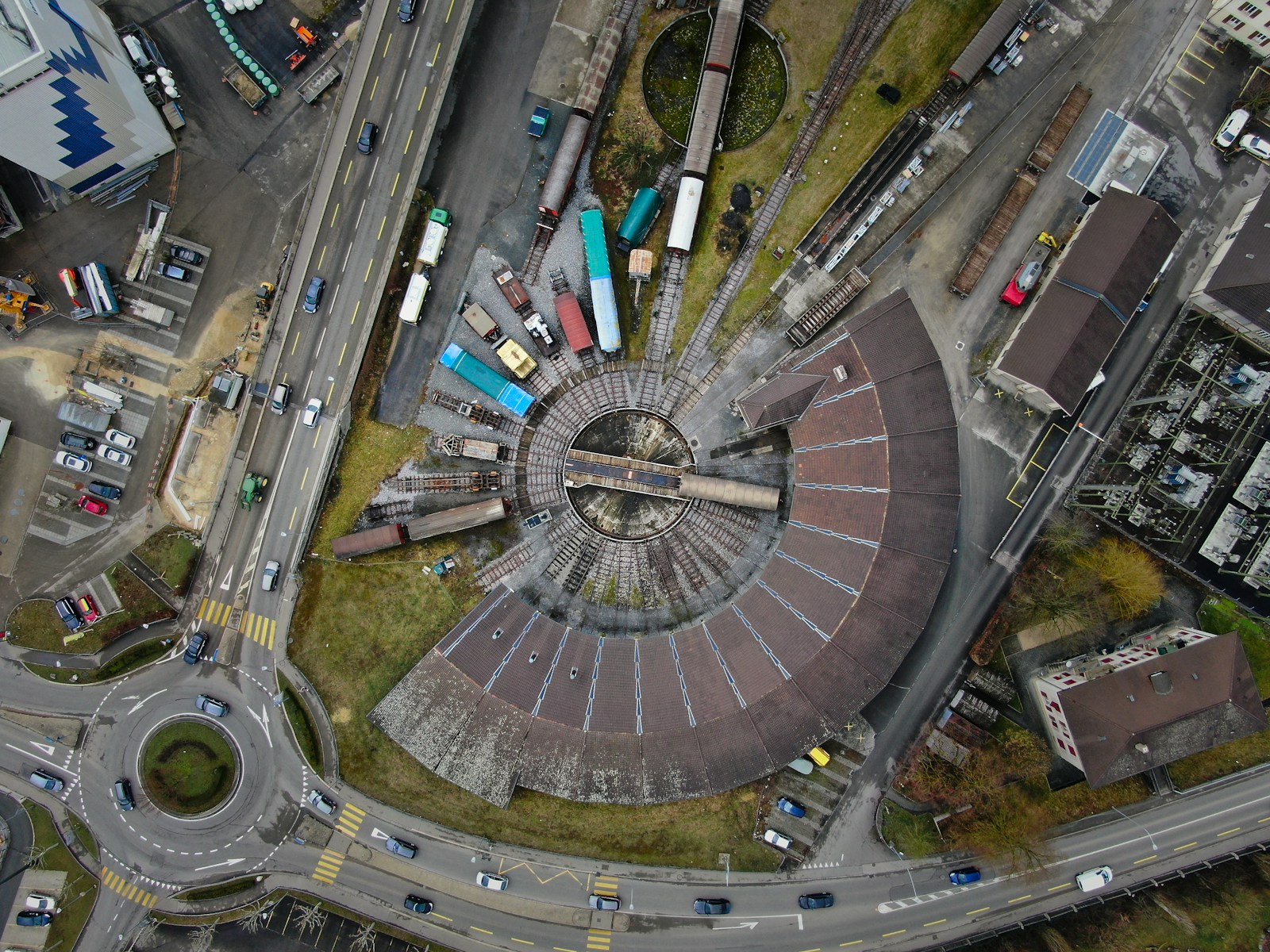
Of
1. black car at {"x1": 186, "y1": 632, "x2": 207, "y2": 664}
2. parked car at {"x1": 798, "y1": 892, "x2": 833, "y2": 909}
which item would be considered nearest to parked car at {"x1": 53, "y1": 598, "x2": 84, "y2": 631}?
black car at {"x1": 186, "y1": 632, "x2": 207, "y2": 664}

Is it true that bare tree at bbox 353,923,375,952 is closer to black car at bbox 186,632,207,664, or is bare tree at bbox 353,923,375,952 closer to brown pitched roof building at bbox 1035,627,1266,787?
black car at bbox 186,632,207,664

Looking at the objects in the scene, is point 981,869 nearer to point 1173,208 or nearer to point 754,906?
point 754,906

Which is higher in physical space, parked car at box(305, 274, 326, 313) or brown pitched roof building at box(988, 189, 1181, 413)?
brown pitched roof building at box(988, 189, 1181, 413)

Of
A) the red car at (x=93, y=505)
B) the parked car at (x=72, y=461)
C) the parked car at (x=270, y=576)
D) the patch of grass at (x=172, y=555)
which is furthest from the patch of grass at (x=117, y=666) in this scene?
the parked car at (x=72, y=461)

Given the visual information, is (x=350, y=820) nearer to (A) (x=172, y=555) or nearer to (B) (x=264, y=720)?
(B) (x=264, y=720)

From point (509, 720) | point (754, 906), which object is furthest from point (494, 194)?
point (754, 906)

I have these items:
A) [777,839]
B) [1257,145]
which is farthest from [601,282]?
[1257,145]

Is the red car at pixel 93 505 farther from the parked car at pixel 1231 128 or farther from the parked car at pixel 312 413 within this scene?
the parked car at pixel 1231 128
